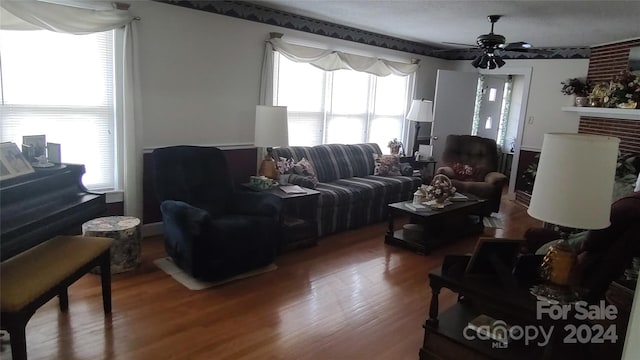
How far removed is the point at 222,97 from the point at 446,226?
8.91 feet

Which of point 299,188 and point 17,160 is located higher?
point 17,160

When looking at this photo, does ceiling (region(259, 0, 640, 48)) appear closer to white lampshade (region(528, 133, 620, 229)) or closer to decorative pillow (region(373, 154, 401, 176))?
decorative pillow (region(373, 154, 401, 176))

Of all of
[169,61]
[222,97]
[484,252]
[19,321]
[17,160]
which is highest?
[169,61]

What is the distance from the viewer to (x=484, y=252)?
2162 millimetres

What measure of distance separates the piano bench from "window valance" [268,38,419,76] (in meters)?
2.99

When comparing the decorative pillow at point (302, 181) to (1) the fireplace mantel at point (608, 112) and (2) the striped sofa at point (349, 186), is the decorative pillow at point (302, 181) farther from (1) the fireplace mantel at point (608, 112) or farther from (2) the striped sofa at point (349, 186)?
(1) the fireplace mantel at point (608, 112)

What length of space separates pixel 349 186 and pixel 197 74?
198cm

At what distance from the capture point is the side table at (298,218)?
12.8 feet

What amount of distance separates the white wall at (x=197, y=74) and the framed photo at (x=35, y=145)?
1219 mm

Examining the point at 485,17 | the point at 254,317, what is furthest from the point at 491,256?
the point at 485,17

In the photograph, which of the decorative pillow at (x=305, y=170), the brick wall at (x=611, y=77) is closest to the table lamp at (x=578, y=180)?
the decorative pillow at (x=305, y=170)

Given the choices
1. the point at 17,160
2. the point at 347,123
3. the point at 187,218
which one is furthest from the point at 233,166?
the point at 17,160

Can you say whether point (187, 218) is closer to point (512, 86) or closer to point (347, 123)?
point (347, 123)

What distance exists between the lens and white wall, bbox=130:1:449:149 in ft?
12.6
